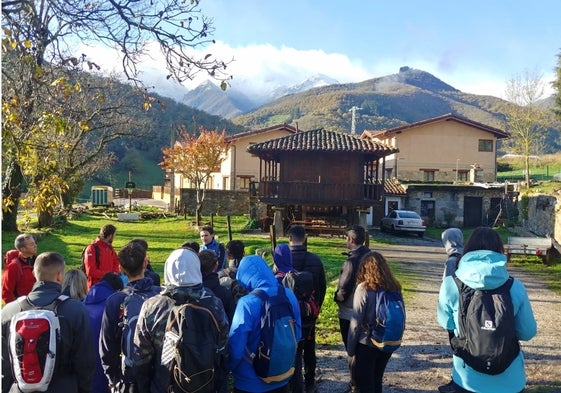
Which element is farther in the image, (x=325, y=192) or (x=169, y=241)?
(x=325, y=192)

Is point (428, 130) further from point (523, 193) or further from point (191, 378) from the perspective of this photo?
point (191, 378)

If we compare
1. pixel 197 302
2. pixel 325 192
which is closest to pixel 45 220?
pixel 325 192

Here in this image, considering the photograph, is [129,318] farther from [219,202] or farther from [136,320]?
[219,202]

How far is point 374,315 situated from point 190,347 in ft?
6.59

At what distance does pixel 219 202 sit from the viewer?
114 feet

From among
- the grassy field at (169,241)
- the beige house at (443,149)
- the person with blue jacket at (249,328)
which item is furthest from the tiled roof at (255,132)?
the person with blue jacket at (249,328)

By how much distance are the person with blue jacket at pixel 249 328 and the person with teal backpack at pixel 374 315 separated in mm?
1022

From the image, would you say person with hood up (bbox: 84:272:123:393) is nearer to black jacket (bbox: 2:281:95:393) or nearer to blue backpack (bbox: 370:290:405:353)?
black jacket (bbox: 2:281:95:393)

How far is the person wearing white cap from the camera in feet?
11.3

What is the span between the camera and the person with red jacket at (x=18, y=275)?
609cm

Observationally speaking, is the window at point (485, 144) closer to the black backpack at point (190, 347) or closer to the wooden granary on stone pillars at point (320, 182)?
the wooden granary on stone pillars at point (320, 182)

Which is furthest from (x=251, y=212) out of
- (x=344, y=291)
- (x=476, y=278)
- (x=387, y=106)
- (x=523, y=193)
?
(x=387, y=106)

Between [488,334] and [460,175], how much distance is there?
127 ft

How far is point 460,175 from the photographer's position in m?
40.0
